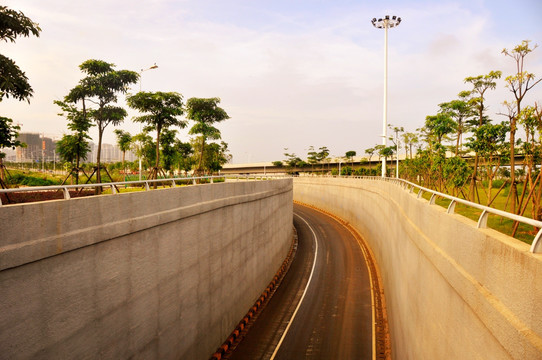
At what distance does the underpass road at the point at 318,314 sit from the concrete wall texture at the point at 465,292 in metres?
6.26

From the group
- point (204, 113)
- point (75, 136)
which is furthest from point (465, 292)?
point (204, 113)

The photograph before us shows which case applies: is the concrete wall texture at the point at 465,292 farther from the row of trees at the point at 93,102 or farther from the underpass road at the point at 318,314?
the row of trees at the point at 93,102

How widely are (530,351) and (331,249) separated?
38.4 m

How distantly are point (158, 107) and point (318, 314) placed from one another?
23306mm

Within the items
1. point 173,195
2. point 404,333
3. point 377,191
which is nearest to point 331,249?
point 377,191

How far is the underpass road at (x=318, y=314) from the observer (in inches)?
789

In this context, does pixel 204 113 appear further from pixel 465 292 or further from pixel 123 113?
pixel 465 292

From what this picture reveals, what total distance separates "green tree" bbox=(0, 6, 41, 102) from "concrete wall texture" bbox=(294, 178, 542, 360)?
1782 centimetres

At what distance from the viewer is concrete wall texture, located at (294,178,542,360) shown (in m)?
4.85

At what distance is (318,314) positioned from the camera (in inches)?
975

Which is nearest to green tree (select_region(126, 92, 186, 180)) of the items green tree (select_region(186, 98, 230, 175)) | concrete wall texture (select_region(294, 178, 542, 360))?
green tree (select_region(186, 98, 230, 175))

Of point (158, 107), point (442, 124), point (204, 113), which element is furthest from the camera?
point (204, 113)

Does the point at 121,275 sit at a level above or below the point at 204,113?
below

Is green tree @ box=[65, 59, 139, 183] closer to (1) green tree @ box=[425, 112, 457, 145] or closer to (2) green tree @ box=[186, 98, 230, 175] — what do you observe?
(2) green tree @ box=[186, 98, 230, 175]
